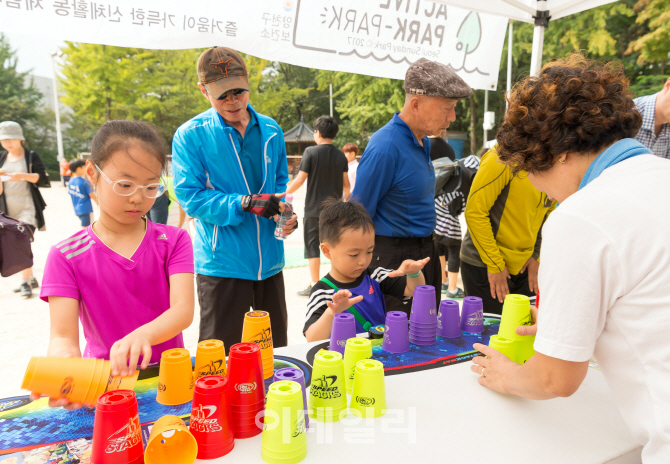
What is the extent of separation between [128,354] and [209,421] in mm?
332

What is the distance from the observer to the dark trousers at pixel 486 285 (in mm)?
2619

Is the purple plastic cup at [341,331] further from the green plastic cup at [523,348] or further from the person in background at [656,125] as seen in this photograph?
the person in background at [656,125]

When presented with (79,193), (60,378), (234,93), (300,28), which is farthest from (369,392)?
(79,193)

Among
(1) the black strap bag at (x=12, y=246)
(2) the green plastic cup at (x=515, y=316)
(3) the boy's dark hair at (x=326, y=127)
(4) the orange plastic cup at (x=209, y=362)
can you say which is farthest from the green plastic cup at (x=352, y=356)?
(3) the boy's dark hair at (x=326, y=127)

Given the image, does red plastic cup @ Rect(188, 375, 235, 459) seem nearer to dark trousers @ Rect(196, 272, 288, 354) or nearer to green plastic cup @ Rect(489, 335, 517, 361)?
green plastic cup @ Rect(489, 335, 517, 361)

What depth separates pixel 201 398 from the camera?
1.04 meters

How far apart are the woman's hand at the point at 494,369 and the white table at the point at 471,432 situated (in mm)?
37

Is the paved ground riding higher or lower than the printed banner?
lower

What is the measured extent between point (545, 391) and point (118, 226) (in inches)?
60.1

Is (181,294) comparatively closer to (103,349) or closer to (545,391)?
(103,349)

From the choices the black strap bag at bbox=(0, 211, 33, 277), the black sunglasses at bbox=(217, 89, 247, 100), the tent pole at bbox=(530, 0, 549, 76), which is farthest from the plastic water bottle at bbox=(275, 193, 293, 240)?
the black strap bag at bbox=(0, 211, 33, 277)

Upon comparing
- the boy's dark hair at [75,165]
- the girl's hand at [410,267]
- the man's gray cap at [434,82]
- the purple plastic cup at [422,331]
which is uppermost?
the man's gray cap at [434,82]

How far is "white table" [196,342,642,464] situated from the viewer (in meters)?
1.07

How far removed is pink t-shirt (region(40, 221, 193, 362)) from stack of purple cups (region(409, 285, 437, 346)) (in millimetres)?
912
